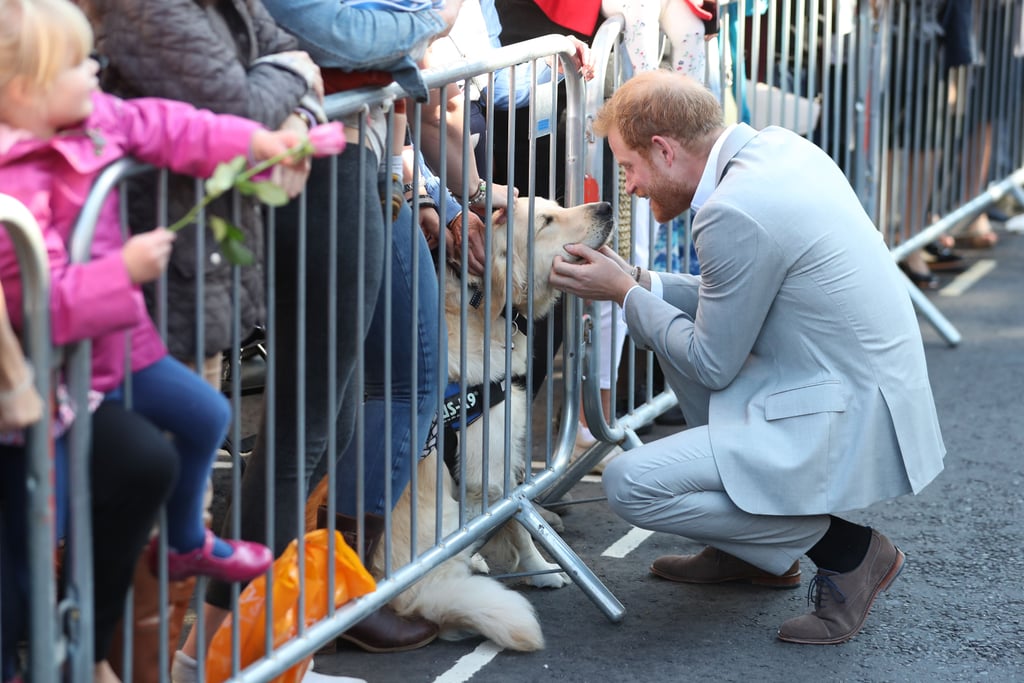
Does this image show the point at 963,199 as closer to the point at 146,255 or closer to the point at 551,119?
the point at 551,119

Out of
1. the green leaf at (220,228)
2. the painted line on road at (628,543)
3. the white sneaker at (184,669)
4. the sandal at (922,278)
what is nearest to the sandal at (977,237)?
the sandal at (922,278)

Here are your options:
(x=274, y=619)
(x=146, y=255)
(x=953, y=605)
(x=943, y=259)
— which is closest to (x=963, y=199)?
(x=943, y=259)

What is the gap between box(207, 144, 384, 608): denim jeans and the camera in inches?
110

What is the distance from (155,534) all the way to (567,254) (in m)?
1.65

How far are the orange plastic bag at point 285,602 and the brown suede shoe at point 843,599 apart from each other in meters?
1.26

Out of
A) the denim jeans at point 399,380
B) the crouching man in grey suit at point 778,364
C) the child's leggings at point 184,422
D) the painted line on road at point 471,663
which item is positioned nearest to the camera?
the child's leggings at point 184,422

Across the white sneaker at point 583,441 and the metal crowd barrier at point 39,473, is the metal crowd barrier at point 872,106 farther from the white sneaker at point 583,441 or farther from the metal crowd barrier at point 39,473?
the metal crowd barrier at point 39,473

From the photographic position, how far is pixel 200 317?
2.41 meters

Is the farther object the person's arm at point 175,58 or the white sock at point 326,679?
the white sock at point 326,679

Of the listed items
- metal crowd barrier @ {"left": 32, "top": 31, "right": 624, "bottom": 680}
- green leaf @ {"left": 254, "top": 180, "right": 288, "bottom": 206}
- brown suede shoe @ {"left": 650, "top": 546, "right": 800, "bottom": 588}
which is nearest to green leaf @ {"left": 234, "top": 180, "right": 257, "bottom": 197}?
green leaf @ {"left": 254, "top": 180, "right": 288, "bottom": 206}

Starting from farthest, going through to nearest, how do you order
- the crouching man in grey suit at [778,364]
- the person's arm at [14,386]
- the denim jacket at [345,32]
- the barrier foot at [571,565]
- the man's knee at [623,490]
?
the barrier foot at [571,565], the man's knee at [623,490], the crouching man in grey suit at [778,364], the denim jacket at [345,32], the person's arm at [14,386]

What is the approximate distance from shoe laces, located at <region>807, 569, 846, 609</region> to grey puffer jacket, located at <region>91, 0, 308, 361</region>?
1.81 m

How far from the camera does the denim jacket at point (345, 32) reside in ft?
9.09

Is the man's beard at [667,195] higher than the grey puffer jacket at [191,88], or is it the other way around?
the grey puffer jacket at [191,88]
